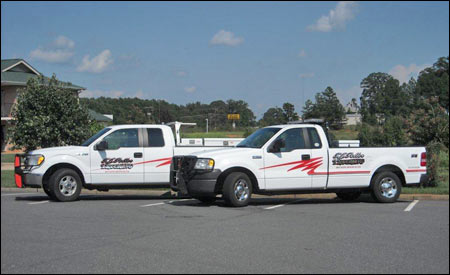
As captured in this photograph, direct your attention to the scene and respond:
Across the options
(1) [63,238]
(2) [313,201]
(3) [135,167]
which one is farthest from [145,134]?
(1) [63,238]

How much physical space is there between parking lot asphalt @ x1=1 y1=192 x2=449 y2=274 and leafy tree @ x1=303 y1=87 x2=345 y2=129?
16830mm

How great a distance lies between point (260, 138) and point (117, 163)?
11.7 ft

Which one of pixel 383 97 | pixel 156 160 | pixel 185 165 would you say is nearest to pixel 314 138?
pixel 185 165

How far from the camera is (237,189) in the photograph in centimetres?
1141

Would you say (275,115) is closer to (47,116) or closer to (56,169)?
(47,116)

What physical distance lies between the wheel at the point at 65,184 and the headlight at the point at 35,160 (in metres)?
0.45

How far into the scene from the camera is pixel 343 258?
645 cm

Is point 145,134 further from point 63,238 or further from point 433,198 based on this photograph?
point 433,198

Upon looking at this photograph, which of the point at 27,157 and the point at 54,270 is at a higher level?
the point at 27,157

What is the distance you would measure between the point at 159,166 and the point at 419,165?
6.28 meters

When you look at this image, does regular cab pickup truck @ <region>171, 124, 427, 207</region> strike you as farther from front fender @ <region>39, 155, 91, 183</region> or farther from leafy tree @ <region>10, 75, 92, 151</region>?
leafy tree @ <region>10, 75, 92, 151</region>

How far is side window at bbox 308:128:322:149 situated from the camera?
12.3m

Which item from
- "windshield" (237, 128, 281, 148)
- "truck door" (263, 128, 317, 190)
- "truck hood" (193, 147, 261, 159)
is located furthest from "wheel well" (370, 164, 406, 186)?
"truck hood" (193, 147, 261, 159)

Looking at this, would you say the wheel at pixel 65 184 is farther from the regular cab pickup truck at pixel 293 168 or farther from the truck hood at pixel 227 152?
the truck hood at pixel 227 152
